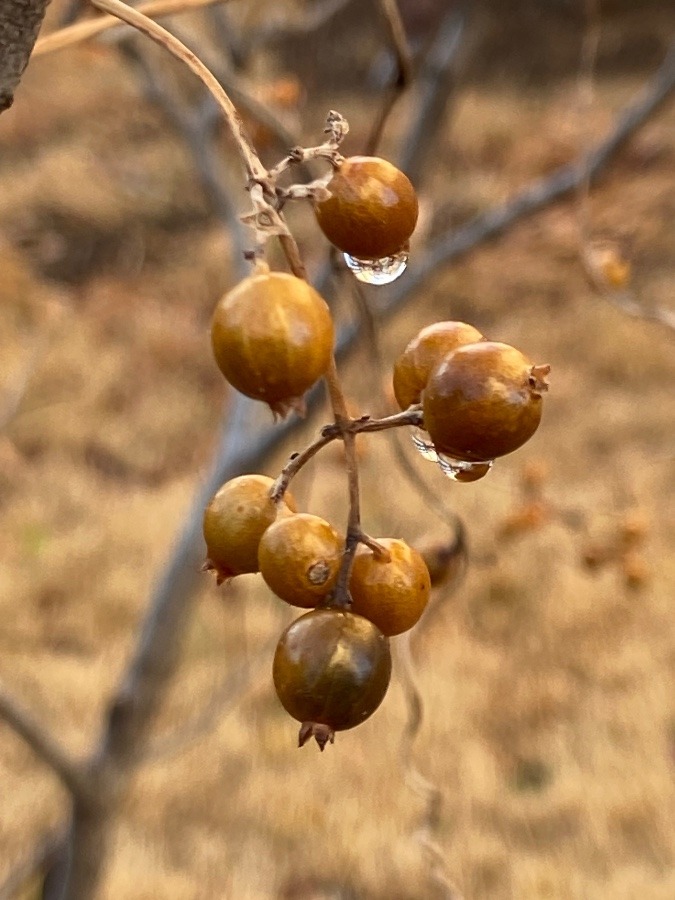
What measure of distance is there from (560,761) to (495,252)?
8.63 ft

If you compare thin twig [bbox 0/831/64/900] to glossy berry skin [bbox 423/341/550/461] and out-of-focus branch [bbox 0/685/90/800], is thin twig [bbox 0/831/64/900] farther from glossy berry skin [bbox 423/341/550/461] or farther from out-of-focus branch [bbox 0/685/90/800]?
glossy berry skin [bbox 423/341/550/461]

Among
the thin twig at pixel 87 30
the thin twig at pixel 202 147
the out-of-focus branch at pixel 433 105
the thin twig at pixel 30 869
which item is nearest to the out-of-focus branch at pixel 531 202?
the out-of-focus branch at pixel 433 105

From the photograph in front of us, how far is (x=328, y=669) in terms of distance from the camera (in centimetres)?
29

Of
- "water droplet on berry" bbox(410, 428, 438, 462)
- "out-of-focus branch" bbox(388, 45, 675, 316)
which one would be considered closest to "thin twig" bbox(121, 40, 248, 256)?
"out-of-focus branch" bbox(388, 45, 675, 316)

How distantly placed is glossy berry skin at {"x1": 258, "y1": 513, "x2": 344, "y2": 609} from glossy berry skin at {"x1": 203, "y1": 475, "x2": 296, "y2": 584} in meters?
0.01

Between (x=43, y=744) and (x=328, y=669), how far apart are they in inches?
29.9

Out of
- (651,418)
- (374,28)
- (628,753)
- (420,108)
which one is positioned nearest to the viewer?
(420,108)

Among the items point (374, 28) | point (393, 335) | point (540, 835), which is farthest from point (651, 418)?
point (374, 28)

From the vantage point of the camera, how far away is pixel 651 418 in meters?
2.99

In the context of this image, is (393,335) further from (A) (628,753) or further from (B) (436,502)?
(B) (436,502)

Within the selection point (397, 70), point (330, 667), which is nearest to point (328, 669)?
point (330, 667)

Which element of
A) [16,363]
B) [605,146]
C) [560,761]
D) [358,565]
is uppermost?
[358,565]

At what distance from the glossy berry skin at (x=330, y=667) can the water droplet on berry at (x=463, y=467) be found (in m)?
0.06

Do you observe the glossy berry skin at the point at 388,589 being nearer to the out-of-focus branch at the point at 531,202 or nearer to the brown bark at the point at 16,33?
the brown bark at the point at 16,33
